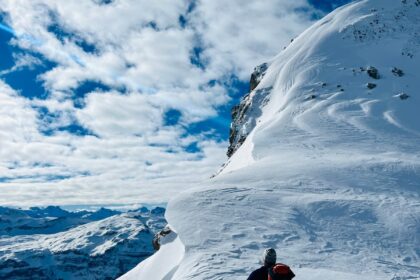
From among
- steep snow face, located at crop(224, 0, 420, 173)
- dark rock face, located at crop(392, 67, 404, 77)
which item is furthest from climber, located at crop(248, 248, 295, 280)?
dark rock face, located at crop(392, 67, 404, 77)

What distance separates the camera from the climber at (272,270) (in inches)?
262

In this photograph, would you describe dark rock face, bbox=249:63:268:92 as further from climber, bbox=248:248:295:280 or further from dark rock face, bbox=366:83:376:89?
climber, bbox=248:248:295:280

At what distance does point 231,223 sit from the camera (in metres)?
18.7

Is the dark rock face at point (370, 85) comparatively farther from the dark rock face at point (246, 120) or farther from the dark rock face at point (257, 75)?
the dark rock face at point (257, 75)

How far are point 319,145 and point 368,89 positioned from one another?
18.0m

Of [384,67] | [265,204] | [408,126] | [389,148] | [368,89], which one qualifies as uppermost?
[384,67]

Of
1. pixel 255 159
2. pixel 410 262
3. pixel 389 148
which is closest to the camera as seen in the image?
pixel 410 262

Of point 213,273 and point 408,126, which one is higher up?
point 408,126

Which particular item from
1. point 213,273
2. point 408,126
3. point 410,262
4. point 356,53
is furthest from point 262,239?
point 356,53

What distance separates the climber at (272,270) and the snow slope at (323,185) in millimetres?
6195

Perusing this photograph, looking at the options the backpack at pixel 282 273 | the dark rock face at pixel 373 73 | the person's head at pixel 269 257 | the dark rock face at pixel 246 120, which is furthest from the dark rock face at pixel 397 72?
the backpack at pixel 282 273

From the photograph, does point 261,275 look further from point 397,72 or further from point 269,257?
point 397,72

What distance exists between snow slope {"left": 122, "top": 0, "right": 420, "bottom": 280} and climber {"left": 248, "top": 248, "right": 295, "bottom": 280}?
6.19 m

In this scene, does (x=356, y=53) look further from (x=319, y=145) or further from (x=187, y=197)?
(x=187, y=197)
